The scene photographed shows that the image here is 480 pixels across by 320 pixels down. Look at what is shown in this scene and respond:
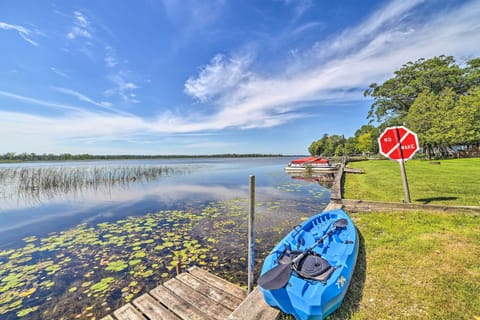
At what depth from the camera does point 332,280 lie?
2240mm

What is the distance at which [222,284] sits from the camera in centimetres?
307

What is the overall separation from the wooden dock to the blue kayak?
22cm

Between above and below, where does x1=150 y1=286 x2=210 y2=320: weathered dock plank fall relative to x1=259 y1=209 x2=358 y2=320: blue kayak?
below

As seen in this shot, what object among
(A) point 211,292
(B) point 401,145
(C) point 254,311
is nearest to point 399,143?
(B) point 401,145

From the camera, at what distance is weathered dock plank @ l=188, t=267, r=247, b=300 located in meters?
2.84

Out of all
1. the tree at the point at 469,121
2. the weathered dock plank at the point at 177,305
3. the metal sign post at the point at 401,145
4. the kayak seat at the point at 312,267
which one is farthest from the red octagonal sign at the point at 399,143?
the tree at the point at 469,121

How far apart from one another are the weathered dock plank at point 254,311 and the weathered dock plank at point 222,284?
1.61 ft

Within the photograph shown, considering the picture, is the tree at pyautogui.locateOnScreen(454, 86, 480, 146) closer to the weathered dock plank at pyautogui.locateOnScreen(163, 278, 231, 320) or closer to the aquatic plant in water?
the aquatic plant in water

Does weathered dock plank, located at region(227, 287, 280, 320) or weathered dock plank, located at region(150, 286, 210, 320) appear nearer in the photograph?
weathered dock plank, located at region(227, 287, 280, 320)

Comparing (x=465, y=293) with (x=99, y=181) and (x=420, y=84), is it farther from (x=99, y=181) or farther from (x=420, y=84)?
(x=420, y=84)

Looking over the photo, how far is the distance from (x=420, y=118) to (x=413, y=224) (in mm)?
28793

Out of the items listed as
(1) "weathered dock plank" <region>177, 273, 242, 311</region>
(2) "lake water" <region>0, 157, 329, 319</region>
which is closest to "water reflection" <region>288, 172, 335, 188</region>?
(2) "lake water" <region>0, 157, 329, 319</region>

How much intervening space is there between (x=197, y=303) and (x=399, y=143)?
22.4 ft

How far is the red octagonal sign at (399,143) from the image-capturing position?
5.65 meters
